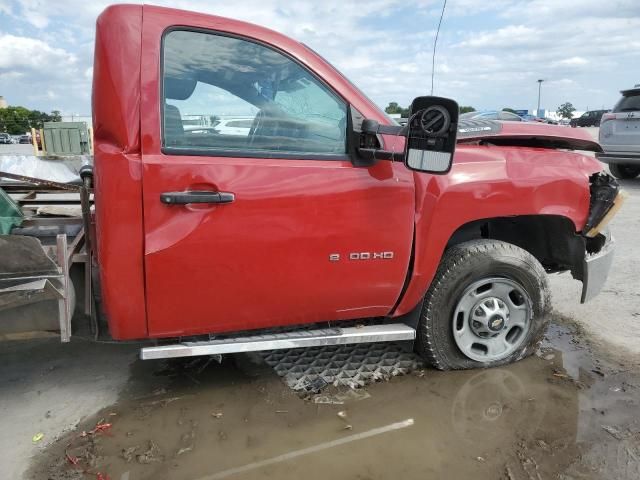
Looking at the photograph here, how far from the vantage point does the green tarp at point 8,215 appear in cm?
281

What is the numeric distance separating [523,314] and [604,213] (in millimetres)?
811

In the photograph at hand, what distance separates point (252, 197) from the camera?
2.49 meters

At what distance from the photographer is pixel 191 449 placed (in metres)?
2.57

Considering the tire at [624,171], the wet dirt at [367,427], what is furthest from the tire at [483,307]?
the tire at [624,171]

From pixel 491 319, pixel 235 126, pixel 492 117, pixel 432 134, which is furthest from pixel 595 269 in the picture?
pixel 235 126

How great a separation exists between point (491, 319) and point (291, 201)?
1510 mm

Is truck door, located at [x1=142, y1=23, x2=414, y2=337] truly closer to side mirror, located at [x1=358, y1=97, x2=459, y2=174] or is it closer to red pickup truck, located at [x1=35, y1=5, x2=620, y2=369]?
red pickup truck, located at [x1=35, y1=5, x2=620, y2=369]

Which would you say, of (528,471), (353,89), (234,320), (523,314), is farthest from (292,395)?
(353,89)

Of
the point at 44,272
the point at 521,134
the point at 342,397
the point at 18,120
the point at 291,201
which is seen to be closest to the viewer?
the point at 44,272

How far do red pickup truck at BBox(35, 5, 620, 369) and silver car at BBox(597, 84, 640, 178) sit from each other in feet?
26.6

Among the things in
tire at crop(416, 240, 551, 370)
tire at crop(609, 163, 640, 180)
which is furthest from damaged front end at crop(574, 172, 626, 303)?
tire at crop(609, 163, 640, 180)

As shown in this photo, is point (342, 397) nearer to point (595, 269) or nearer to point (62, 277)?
point (62, 277)

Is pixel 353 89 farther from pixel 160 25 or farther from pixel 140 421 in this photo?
pixel 140 421

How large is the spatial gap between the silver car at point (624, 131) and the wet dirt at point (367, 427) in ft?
26.7
